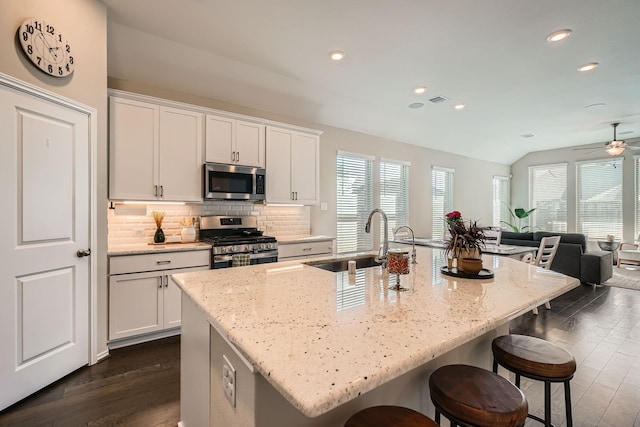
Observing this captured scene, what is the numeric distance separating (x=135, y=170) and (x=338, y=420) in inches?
115

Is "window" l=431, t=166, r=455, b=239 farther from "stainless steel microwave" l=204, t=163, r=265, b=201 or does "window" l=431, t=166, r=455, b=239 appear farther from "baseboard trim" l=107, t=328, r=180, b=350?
"baseboard trim" l=107, t=328, r=180, b=350

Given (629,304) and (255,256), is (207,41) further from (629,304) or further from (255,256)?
(629,304)

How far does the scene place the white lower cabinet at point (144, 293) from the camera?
2.68 meters

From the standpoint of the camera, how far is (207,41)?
2.95 meters

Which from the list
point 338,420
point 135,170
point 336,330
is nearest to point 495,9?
point 336,330

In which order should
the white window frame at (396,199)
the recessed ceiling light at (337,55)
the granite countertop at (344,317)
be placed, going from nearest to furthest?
the granite countertop at (344,317) < the recessed ceiling light at (337,55) < the white window frame at (396,199)

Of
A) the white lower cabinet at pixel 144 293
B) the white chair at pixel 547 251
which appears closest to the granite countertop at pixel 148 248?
the white lower cabinet at pixel 144 293

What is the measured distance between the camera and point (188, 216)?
358 cm

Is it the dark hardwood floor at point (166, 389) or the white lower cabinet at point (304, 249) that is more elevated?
the white lower cabinet at point (304, 249)

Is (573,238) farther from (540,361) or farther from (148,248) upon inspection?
(148,248)

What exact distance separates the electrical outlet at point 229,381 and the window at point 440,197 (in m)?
6.13

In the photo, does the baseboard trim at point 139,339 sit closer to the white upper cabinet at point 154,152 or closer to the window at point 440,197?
the white upper cabinet at point 154,152

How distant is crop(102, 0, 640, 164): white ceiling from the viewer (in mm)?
2473

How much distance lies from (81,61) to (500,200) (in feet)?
31.0
